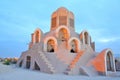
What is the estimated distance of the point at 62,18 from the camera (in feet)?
95.9

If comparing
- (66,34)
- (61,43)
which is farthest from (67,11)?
(61,43)

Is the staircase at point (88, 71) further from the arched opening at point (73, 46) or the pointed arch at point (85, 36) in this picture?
the pointed arch at point (85, 36)

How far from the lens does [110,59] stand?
22.3 metres

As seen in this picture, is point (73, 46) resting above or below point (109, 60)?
above

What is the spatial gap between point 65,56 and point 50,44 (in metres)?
4.16

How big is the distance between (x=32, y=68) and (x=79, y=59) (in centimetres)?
744

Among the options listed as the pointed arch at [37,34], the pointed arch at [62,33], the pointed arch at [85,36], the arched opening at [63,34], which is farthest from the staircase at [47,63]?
the pointed arch at [85,36]

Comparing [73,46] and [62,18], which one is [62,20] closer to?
[62,18]

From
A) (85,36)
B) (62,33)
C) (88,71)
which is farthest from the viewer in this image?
(85,36)

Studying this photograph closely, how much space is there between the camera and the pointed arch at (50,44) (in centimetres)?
2445

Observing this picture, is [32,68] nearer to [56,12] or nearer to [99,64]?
[99,64]

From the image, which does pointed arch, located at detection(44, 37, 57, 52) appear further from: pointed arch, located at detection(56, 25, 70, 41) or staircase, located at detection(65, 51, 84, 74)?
staircase, located at detection(65, 51, 84, 74)

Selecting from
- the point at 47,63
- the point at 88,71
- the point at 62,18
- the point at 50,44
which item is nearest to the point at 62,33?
the point at 50,44

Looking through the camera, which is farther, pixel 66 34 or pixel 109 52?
pixel 66 34
